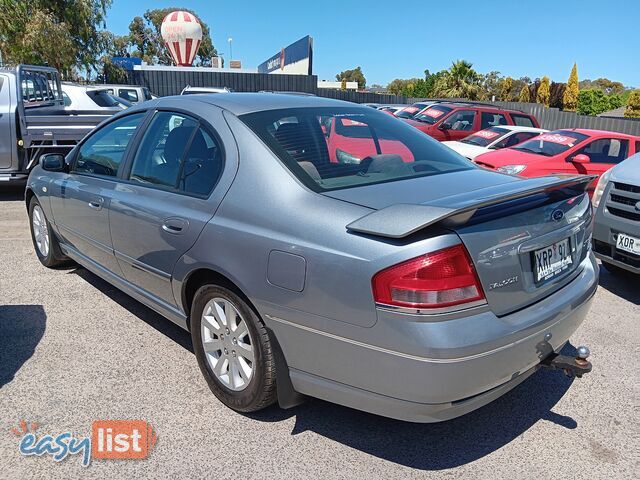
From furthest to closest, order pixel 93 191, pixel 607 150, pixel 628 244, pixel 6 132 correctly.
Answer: pixel 607 150, pixel 6 132, pixel 628 244, pixel 93 191

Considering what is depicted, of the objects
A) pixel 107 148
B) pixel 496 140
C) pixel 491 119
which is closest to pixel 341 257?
pixel 107 148

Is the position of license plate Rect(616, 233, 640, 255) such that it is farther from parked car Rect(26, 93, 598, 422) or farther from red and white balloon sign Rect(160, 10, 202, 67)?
red and white balloon sign Rect(160, 10, 202, 67)

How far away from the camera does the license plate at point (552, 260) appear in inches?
98.0

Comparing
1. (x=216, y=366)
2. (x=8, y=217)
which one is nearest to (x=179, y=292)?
(x=216, y=366)

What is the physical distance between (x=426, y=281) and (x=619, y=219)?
3.36 metres

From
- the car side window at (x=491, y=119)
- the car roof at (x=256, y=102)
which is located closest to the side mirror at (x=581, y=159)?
the car roof at (x=256, y=102)

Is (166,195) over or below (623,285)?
over

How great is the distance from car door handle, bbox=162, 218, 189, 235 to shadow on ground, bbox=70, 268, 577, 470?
3.55 ft

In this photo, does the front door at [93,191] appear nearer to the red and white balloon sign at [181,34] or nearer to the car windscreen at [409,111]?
the car windscreen at [409,111]

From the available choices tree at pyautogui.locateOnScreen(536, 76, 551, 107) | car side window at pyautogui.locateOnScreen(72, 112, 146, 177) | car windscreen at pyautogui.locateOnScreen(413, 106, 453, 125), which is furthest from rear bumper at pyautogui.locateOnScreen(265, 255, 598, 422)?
tree at pyautogui.locateOnScreen(536, 76, 551, 107)

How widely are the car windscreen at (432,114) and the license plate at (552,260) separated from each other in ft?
39.8

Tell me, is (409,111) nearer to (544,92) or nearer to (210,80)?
(210,80)

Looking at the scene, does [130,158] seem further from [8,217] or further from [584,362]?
[8,217]

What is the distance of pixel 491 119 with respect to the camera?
576 inches
